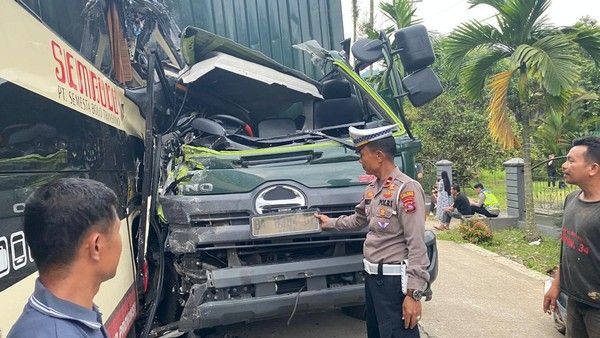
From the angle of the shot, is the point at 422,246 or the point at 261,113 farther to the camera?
the point at 261,113

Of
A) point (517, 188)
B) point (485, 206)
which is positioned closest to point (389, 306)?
point (517, 188)

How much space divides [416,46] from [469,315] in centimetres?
254

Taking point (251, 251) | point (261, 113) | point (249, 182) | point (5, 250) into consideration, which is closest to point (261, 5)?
point (261, 113)

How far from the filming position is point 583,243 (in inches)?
104

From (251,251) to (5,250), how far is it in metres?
1.97

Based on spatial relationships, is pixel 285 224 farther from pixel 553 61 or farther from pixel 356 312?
pixel 553 61

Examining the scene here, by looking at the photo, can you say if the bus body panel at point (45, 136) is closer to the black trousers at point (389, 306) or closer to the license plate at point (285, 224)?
the license plate at point (285, 224)

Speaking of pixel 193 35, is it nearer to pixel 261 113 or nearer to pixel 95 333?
pixel 261 113

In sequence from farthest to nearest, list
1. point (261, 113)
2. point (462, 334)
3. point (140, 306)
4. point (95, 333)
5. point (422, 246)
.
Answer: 1. point (261, 113)
2. point (462, 334)
3. point (140, 306)
4. point (422, 246)
5. point (95, 333)

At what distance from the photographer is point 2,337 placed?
1424 mm

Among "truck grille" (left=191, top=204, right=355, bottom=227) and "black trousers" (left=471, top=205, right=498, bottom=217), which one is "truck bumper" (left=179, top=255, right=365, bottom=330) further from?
"black trousers" (left=471, top=205, right=498, bottom=217)

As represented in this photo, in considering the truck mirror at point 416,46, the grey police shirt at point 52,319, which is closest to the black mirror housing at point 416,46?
the truck mirror at point 416,46

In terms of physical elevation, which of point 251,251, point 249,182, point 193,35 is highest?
point 193,35

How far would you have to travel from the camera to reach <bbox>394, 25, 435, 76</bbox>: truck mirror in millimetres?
4023
